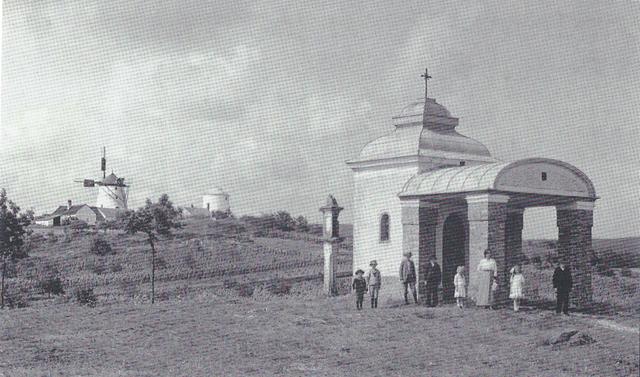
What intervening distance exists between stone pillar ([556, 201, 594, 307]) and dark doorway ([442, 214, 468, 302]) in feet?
9.74

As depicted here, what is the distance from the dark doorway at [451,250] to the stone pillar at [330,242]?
367 centimetres

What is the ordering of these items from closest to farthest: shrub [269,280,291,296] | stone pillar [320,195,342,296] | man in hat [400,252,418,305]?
man in hat [400,252,418,305], stone pillar [320,195,342,296], shrub [269,280,291,296]

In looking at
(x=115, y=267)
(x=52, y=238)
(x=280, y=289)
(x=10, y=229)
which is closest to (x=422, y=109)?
(x=280, y=289)

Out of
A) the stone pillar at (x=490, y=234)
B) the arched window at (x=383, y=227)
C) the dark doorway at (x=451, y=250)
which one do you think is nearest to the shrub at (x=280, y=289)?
the arched window at (x=383, y=227)

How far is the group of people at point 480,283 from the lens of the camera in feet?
63.3

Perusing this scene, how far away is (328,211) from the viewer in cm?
2647

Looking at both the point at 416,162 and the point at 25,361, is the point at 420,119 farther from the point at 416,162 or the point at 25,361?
the point at 25,361

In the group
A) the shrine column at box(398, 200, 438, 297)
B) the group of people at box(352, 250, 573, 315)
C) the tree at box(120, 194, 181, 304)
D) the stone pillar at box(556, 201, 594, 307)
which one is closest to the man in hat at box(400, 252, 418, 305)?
the group of people at box(352, 250, 573, 315)

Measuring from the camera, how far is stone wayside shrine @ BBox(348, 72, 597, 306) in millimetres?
20359

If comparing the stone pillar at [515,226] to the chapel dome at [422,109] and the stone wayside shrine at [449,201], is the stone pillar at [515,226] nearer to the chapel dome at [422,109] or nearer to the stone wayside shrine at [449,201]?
the stone wayside shrine at [449,201]

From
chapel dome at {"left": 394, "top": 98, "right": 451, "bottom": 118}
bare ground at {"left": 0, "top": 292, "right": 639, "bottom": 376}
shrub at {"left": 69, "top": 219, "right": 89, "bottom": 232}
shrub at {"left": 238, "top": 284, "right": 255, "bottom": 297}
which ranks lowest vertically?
bare ground at {"left": 0, "top": 292, "right": 639, "bottom": 376}

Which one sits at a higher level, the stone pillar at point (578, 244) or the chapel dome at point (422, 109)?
the chapel dome at point (422, 109)

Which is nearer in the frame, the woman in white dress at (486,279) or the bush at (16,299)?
the woman in white dress at (486,279)

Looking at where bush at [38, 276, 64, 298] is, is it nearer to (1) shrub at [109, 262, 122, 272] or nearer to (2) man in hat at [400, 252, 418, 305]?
(1) shrub at [109, 262, 122, 272]
